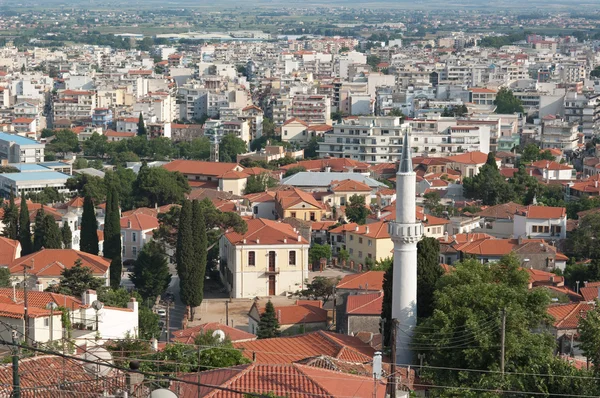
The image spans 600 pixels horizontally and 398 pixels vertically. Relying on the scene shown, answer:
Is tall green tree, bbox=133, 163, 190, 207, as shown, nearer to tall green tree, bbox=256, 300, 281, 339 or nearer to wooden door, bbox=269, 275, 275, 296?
wooden door, bbox=269, 275, 275, 296

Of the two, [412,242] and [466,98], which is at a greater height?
[412,242]

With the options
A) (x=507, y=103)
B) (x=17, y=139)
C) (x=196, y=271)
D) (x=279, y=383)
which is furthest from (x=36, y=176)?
(x=279, y=383)

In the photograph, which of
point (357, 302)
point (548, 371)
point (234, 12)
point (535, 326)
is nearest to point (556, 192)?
point (357, 302)

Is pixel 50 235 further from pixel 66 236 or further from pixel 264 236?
pixel 264 236

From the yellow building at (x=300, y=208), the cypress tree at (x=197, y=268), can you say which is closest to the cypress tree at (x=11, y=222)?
the cypress tree at (x=197, y=268)

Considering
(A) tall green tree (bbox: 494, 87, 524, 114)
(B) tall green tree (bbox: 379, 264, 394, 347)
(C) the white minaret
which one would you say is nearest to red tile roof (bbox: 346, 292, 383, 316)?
(B) tall green tree (bbox: 379, 264, 394, 347)

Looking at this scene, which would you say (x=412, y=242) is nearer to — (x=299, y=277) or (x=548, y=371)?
(x=548, y=371)
